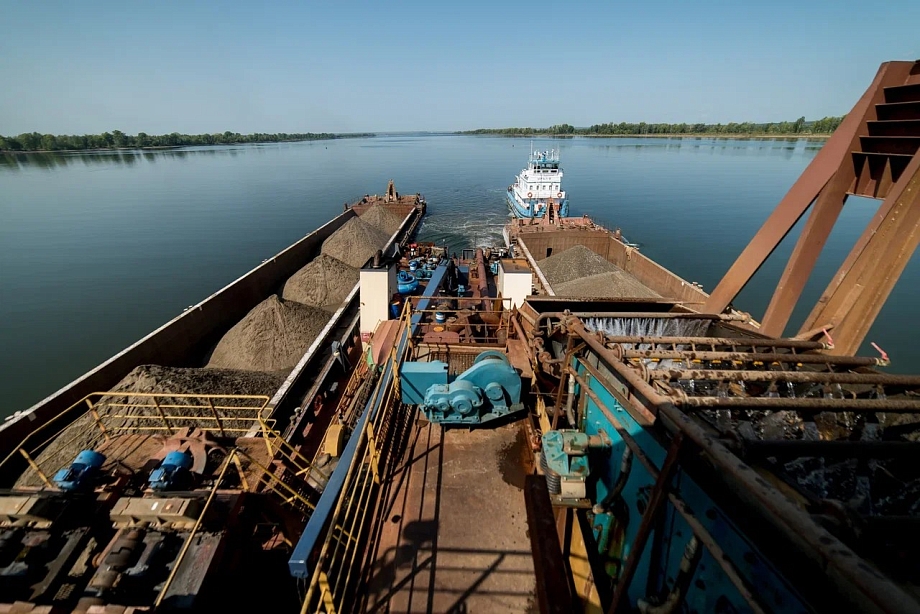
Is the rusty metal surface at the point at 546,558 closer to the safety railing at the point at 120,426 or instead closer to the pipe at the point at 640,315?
the pipe at the point at 640,315

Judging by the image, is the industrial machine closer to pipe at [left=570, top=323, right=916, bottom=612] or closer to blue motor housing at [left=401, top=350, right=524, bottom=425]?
blue motor housing at [left=401, top=350, right=524, bottom=425]

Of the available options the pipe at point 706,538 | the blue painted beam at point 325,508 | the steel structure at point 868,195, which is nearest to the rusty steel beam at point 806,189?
the steel structure at point 868,195

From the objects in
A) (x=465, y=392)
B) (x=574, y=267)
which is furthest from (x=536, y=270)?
(x=465, y=392)

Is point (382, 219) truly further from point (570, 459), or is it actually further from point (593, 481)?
point (570, 459)

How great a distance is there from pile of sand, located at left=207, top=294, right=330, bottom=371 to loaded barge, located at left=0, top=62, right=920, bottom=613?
598 cm

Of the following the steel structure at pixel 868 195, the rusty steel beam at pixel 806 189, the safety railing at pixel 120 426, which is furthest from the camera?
the safety railing at pixel 120 426

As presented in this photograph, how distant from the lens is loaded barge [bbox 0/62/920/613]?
8.13ft

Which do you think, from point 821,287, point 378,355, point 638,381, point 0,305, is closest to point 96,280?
point 0,305

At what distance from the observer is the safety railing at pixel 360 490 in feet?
13.4

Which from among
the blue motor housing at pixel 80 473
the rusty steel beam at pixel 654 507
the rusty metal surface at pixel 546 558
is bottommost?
the blue motor housing at pixel 80 473

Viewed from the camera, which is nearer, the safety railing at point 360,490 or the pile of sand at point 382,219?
the safety railing at point 360,490

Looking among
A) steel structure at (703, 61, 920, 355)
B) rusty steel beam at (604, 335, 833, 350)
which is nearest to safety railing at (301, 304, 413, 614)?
rusty steel beam at (604, 335, 833, 350)

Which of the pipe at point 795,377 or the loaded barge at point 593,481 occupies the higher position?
the pipe at point 795,377

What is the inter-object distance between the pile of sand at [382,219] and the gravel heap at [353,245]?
693cm
